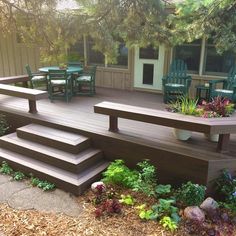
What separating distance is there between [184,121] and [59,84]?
3.40 meters

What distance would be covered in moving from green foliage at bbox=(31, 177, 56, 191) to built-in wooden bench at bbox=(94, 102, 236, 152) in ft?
4.09

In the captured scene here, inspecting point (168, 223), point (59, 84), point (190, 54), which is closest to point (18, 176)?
point (168, 223)

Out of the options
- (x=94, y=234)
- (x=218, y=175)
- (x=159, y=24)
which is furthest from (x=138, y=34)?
(x=94, y=234)

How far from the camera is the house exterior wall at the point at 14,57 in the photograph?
862 centimetres

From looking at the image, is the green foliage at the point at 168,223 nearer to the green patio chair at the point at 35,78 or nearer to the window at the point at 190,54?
the window at the point at 190,54

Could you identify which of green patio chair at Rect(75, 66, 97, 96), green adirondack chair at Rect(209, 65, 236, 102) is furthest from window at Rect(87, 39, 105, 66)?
green adirondack chair at Rect(209, 65, 236, 102)

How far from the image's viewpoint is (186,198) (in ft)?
9.92

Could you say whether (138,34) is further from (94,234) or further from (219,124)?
(94,234)

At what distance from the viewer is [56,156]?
3697 millimetres

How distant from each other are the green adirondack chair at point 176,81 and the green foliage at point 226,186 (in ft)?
8.52

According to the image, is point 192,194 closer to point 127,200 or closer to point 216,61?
point 127,200

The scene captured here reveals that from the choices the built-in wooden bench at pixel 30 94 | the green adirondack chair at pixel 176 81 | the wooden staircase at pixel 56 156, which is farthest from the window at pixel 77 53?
the wooden staircase at pixel 56 156

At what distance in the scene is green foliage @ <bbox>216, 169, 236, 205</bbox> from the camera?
10.1ft

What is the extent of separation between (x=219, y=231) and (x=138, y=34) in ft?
10.1
